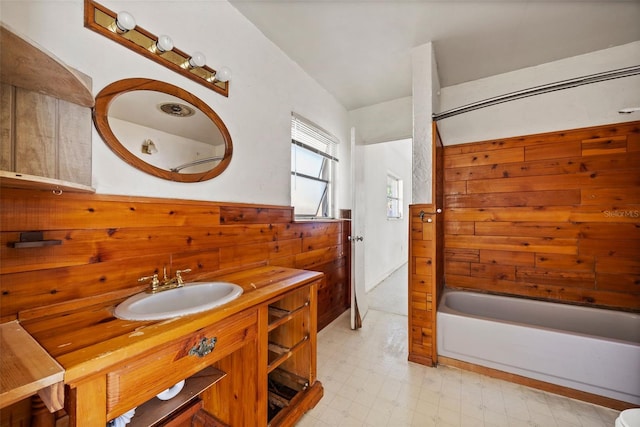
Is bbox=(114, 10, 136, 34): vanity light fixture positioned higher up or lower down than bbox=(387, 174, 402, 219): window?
higher up

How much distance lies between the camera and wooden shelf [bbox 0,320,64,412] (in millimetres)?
447

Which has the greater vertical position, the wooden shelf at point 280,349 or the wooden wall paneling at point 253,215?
the wooden wall paneling at point 253,215

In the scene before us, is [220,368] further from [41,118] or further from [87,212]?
[41,118]

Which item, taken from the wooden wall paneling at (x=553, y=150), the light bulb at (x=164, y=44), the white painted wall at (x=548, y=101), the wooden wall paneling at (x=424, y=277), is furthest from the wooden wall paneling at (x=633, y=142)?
the light bulb at (x=164, y=44)

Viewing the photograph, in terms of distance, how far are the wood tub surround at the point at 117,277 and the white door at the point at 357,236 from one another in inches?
41.1

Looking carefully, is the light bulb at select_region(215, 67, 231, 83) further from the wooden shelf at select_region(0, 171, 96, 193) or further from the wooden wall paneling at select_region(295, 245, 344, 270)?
the wooden wall paneling at select_region(295, 245, 344, 270)

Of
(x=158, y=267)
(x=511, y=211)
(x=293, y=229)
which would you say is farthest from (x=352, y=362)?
(x=511, y=211)

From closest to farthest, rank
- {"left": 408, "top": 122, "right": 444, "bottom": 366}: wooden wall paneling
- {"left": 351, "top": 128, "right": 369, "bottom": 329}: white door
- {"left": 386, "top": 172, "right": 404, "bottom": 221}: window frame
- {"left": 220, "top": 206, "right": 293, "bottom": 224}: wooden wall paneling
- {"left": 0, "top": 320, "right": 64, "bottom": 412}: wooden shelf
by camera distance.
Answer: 1. {"left": 0, "top": 320, "right": 64, "bottom": 412}: wooden shelf
2. {"left": 220, "top": 206, "right": 293, "bottom": 224}: wooden wall paneling
3. {"left": 408, "top": 122, "right": 444, "bottom": 366}: wooden wall paneling
4. {"left": 351, "top": 128, "right": 369, "bottom": 329}: white door
5. {"left": 386, "top": 172, "right": 404, "bottom": 221}: window frame

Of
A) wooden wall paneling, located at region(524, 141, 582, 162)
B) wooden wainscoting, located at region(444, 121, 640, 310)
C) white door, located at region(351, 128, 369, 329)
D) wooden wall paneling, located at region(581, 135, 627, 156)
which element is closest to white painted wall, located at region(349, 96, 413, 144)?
white door, located at region(351, 128, 369, 329)

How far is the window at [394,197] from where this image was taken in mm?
4988

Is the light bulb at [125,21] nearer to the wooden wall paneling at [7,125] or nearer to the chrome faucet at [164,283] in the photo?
the wooden wall paneling at [7,125]

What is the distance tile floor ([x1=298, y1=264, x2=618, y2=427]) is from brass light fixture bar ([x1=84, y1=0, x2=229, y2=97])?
2120 mm

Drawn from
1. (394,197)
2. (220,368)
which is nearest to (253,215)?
(220,368)

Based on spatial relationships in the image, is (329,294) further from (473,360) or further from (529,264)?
(529,264)
